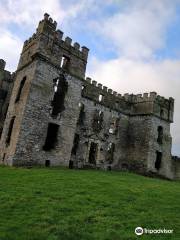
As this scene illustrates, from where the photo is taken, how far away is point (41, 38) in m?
26.0

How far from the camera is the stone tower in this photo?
23969mm

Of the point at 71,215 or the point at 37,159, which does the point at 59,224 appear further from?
the point at 37,159

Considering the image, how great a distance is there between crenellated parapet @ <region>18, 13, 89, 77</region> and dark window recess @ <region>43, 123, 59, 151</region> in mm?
5170

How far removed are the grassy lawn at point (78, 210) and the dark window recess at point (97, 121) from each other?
14407 millimetres

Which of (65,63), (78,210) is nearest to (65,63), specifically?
(65,63)

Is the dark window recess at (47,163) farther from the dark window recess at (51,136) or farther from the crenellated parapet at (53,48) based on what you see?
the crenellated parapet at (53,48)

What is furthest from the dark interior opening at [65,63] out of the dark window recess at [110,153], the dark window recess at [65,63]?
the dark window recess at [110,153]

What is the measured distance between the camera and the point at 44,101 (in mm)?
25438

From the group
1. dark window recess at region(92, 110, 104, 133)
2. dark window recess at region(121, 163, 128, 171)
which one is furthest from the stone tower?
dark window recess at region(121, 163, 128, 171)

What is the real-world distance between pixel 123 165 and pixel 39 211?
23.0 m

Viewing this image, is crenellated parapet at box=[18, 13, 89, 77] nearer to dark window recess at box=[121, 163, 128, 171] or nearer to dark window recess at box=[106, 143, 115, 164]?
dark window recess at box=[106, 143, 115, 164]

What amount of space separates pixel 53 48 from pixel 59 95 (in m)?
3.98

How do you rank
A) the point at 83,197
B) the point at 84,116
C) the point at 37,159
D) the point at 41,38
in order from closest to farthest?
the point at 83,197 < the point at 37,159 < the point at 41,38 < the point at 84,116

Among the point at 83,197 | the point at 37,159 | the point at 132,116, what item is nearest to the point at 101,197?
the point at 83,197
